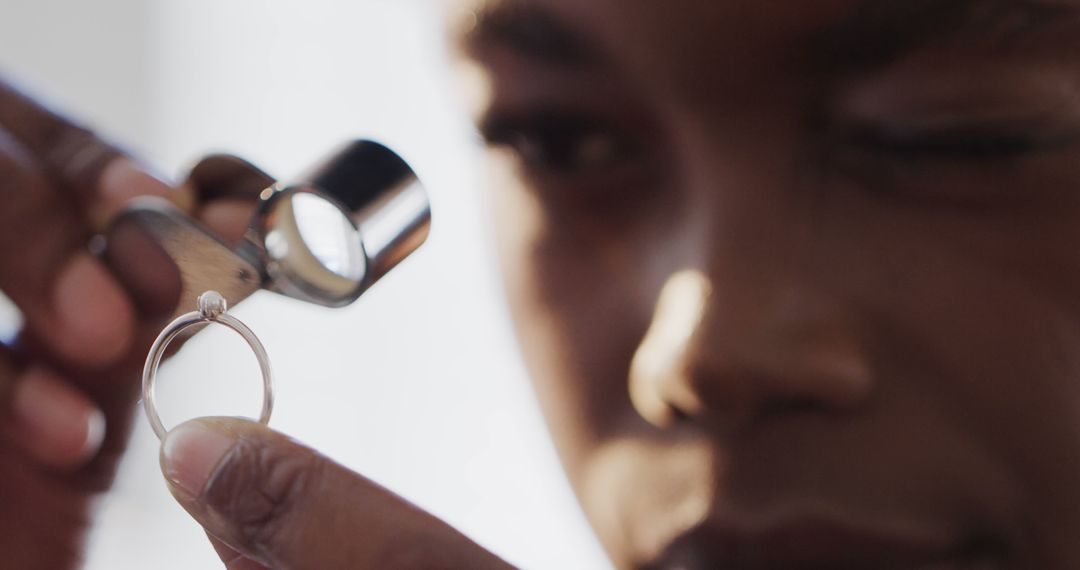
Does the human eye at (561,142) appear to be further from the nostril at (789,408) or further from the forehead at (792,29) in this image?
the nostril at (789,408)

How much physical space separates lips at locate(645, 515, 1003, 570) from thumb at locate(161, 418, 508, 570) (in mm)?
157

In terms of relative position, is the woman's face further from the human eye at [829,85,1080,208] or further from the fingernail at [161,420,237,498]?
the fingernail at [161,420,237,498]

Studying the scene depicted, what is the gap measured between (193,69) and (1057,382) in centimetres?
111

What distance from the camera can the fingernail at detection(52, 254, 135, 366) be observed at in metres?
0.78

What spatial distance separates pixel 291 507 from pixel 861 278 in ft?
1.11

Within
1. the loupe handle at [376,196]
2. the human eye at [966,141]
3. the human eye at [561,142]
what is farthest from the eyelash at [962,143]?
the loupe handle at [376,196]

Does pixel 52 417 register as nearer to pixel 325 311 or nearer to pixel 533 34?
pixel 533 34

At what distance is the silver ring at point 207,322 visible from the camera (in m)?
0.70

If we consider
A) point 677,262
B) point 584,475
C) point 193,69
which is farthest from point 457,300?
point 677,262

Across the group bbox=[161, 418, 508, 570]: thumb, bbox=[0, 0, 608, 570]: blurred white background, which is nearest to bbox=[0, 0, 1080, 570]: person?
bbox=[161, 418, 508, 570]: thumb

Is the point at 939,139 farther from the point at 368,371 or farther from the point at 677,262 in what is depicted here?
the point at 368,371

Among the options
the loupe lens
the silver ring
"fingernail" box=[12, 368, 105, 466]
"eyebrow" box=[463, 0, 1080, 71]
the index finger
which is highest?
"eyebrow" box=[463, 0, 1080, 71]

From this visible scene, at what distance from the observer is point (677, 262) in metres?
0.70

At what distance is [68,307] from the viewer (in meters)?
0.78
